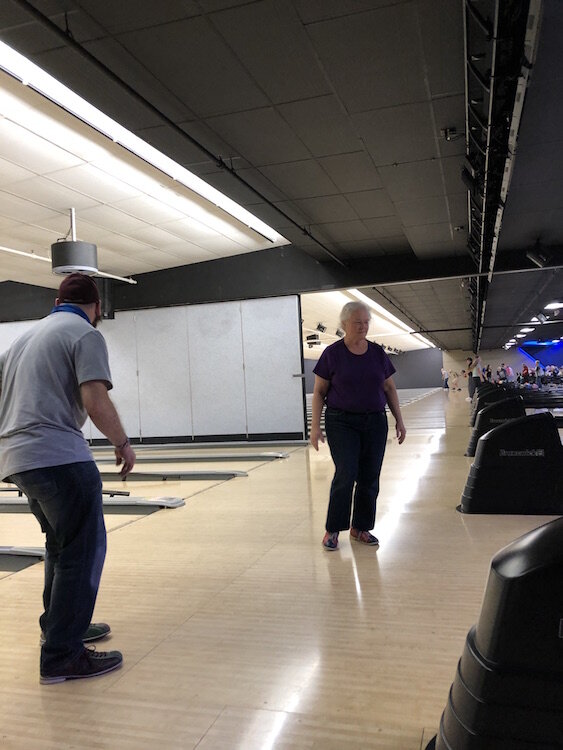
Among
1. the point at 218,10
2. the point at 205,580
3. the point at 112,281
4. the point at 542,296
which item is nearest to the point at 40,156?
the point at 218,10

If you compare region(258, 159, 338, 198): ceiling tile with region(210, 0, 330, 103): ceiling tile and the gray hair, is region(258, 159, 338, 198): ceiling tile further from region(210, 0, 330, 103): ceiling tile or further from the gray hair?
the gray hair

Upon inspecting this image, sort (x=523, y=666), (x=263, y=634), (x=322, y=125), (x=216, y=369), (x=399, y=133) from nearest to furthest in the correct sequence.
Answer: (x=523, y=666) → (x=263, y=634) → (x=322, y=125) → (x=399, y=133) → (x=216, y=369)

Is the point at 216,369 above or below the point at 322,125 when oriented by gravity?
below

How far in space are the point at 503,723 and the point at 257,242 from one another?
10.2 meters

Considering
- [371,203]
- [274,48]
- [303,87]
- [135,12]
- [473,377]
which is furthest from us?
[473,377]

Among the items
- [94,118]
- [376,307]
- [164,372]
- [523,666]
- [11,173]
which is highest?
[94,118]

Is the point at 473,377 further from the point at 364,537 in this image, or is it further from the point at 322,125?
the point at 364,537

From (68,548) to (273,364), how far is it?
9472mm

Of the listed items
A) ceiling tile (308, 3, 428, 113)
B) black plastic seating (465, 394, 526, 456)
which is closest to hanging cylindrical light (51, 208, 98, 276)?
ceiling tile (308, 3, 428, 113)

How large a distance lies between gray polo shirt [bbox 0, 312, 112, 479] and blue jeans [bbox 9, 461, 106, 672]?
0.06 m

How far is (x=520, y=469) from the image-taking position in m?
4.50

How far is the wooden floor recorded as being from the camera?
1904mm

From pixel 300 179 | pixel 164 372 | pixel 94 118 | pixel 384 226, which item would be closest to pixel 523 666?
pixel 94 118

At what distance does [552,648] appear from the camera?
1262 millimetres
